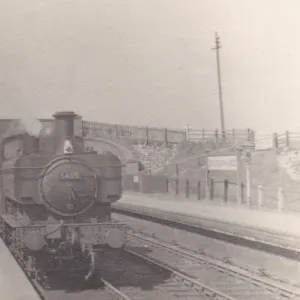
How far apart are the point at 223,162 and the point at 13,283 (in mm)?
8810

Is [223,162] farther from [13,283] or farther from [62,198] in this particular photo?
[13,283]

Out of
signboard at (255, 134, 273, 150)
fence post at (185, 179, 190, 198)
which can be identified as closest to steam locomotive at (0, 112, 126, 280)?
A: fence post at (185, 179, 190, 198)

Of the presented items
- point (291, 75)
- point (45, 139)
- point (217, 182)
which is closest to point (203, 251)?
point (45, 139)

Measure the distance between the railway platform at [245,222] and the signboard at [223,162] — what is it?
3.53 feet

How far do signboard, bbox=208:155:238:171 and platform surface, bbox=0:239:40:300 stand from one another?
747 centimetres

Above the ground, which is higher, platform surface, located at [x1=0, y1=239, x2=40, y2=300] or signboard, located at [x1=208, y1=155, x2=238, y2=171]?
signboard, located at [x1=208, y1=155, x2=238, y2=171]

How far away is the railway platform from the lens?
9.33 meters

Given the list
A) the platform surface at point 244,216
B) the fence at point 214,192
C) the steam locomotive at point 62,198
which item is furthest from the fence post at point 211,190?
the steam locomotive at point 62,198

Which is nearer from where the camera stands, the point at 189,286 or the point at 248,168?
the point at 189,286

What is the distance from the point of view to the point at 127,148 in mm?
28734

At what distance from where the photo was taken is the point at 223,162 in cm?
1484

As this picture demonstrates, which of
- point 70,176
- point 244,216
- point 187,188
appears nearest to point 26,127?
point 70,176

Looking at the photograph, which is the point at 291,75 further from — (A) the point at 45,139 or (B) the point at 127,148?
(B) the point at 127,148

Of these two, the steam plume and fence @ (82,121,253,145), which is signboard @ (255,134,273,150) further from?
the steam plume
